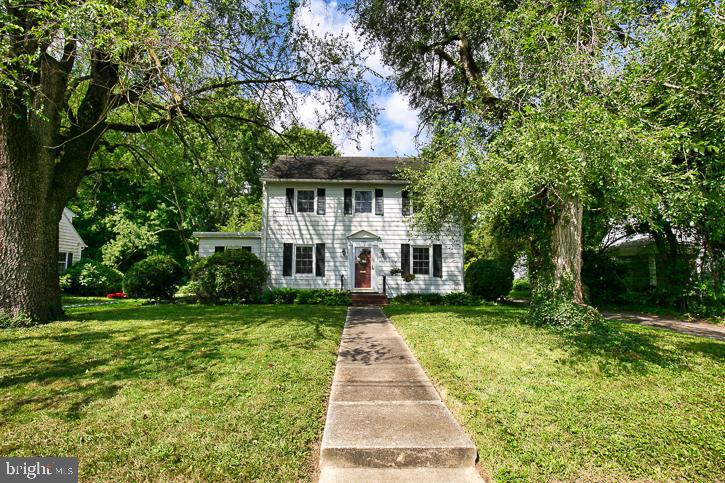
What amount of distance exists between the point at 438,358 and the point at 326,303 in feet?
29.5

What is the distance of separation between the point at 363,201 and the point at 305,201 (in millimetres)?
2739

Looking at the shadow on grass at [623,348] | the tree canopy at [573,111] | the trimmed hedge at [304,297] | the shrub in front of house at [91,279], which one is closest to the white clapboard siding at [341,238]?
the trimmed hedge at [304,297]

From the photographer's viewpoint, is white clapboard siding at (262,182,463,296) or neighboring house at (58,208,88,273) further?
neighboring house at (58,208,88,273)

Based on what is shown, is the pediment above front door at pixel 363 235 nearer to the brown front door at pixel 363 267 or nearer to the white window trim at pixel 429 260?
the brown front door at pixel 363 267

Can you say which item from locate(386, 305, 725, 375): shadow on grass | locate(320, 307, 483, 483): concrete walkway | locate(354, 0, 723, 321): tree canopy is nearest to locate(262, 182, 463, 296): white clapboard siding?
locate(354, 0, 723, 321): tree canopy

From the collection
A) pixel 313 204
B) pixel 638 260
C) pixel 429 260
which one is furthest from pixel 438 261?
pixel 638 260

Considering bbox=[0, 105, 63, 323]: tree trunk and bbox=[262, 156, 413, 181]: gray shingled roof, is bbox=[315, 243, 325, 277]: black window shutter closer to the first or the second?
bbox=[262, 156, 413, 181]: gray shingled roof

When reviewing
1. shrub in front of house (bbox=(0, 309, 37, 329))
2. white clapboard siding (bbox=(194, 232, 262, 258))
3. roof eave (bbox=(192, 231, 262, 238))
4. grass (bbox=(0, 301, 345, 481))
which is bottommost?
grass (bbox=(0, 301, 345, 481))

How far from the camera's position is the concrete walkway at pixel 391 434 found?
279 centimetres

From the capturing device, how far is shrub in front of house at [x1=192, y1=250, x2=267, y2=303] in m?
12.7

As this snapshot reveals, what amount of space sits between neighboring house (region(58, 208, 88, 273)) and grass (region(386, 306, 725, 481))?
23.0 m

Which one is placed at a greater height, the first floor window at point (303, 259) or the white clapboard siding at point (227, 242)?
the white clapboard siding at point (227, 242)

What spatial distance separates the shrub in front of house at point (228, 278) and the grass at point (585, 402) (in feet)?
27.1

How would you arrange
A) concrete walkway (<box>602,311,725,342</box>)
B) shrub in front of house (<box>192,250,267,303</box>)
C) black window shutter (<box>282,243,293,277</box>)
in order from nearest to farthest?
concrete walkway (<box>602,311,725,342</box>) < shrub in front of house (<box>192,250,267,303</box>) < black window shutter (<box>282,243,293,277</box>)
